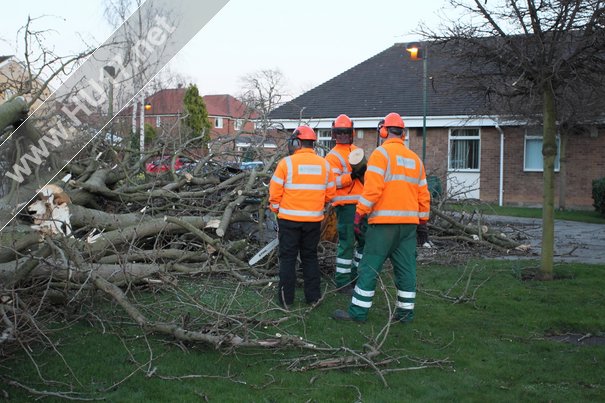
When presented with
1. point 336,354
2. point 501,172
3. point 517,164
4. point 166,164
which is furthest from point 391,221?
point 517,164

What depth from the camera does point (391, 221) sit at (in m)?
6.43

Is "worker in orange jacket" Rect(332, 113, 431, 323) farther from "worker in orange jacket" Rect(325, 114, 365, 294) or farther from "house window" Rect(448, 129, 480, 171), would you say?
"house window" Rect(448, 129, 480, 171)

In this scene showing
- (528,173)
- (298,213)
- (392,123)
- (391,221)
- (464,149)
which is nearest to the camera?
(391,221)

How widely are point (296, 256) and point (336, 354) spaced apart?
A: 6.05 ft

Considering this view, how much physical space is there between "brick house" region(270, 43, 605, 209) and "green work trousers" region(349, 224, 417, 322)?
47.6 feet

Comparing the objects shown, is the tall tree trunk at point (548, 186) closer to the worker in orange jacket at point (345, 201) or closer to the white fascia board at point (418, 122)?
the worker in orange jacket at point (345, 201)

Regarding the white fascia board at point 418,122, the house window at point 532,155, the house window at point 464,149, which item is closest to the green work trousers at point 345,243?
the white fascia board at point 418,122

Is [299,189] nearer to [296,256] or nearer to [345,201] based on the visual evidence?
[296,256]

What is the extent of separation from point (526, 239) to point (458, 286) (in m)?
5.14

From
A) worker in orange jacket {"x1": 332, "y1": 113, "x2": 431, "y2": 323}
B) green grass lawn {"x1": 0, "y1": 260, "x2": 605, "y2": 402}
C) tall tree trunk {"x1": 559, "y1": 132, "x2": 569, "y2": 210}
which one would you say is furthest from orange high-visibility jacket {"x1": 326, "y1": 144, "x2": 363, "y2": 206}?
tall tree trunk {"x1": 559, "y1": 132, "x2": 569, "y2": 210}

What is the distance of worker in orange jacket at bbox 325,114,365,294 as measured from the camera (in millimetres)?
7547

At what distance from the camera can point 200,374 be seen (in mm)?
4816

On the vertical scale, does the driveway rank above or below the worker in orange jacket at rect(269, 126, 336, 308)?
below

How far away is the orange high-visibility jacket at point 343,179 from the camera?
752 centimetres
